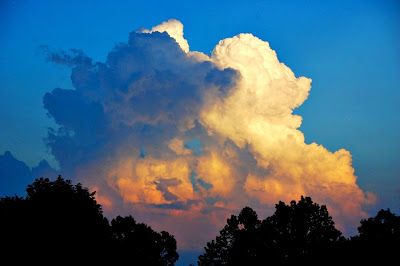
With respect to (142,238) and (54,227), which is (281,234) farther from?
(54,227)

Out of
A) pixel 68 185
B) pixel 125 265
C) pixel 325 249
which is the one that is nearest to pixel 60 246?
pixel 68 185

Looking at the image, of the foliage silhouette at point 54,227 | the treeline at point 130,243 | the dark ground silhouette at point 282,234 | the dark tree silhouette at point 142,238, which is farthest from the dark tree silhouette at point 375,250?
the dark tree silhouette at point 142,238

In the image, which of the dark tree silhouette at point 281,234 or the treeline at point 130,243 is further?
the dark tree silhouette at point 281,234

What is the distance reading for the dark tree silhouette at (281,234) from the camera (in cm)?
9456

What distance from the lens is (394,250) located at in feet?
201

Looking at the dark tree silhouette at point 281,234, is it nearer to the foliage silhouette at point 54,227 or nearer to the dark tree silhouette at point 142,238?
the dark tree silhouette at point 142,238

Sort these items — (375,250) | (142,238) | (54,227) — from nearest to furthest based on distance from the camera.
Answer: (54,227) < (375,250) < (142,238)

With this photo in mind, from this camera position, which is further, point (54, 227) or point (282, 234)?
point (282, 234)

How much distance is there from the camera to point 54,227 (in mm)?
54000

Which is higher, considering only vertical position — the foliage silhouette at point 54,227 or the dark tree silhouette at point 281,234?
the dark tree silhouette at point 281,234

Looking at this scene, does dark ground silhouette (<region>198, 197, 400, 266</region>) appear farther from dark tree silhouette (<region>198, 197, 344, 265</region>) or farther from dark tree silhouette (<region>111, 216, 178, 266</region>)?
dark tree silhouette (<region>111, 216, 178, 266</region>)

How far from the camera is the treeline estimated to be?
52469 mm

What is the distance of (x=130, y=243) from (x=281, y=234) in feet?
111

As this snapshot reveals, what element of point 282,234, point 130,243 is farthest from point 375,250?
point 130,243
